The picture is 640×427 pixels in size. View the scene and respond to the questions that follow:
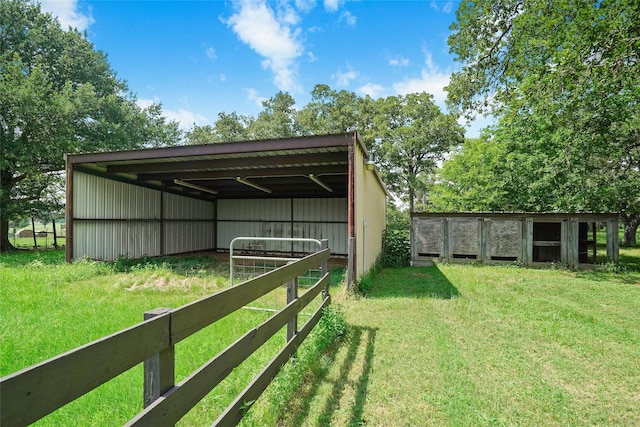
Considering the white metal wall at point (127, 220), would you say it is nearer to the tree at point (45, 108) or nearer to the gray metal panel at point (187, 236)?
the gray metal panel at point (187, 236)

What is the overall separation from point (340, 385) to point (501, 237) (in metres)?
8.89

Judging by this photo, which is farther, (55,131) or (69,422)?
(55,131)

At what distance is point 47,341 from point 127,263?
6.30m

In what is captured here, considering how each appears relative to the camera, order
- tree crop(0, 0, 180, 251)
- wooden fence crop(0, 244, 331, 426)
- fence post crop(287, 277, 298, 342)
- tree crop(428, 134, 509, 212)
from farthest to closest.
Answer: tree crop(428, 134, 509, 212) < tree crop(0, 0, 180, 251) < fence post crop(287, 277, 298, 342) < wooden fence crop(0, 244, 331, 426)

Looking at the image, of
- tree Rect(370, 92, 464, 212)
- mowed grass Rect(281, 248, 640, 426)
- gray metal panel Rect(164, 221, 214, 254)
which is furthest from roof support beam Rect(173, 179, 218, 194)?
tree Rect(370, 92, 464, 212)

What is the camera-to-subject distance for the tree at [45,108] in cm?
1188

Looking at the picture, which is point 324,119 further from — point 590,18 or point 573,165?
point 590,18

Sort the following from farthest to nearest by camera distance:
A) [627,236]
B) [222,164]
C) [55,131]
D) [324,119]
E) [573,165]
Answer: [324,119]
[627,236]
[55,131]
[573,165]
[222,164]

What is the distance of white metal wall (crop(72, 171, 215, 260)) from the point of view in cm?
927

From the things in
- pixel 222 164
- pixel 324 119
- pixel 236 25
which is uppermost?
pixel 324 119

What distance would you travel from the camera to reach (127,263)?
359 inches

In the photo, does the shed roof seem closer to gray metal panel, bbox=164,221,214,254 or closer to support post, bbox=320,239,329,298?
gray metal panel, bbox=164,221,214,254

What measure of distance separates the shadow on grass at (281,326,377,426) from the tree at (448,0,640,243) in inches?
243

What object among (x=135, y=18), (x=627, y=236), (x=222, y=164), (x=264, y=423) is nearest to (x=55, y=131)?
(x=135, y=18)
